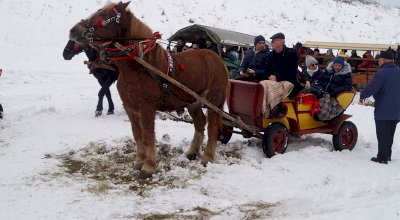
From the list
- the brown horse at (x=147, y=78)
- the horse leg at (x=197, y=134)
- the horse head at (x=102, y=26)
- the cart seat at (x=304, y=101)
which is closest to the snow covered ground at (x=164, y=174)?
the horse leg at (x=197, y=134)

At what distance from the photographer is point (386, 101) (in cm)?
633

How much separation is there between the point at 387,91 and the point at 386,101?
0.52 feet

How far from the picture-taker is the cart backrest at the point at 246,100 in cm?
611

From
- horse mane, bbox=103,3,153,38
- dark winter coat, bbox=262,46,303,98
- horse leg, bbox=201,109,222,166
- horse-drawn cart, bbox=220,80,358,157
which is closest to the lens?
horse mane, bbox=103,3,153,38

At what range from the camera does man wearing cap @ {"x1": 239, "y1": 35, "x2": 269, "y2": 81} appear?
689 centimetres

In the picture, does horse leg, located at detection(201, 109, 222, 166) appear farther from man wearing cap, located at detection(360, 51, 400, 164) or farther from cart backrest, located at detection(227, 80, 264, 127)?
man wearing cap, located at detection(360, 51, 400, 164)

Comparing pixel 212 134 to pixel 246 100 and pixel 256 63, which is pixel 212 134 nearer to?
pixel 246 100

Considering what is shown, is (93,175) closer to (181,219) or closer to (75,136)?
(181,219)

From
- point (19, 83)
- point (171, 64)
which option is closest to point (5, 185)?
point (171, 64)

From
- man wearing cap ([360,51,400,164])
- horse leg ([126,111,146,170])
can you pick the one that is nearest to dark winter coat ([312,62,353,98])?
man wearing cap ([360,51,400,164])

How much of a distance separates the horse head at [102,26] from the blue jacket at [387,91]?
12.7 feet

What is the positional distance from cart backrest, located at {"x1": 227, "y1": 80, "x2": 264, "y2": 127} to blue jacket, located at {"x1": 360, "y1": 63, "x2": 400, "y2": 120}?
66.4 inches

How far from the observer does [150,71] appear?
4969mm

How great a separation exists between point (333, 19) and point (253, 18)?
23.6 feet
